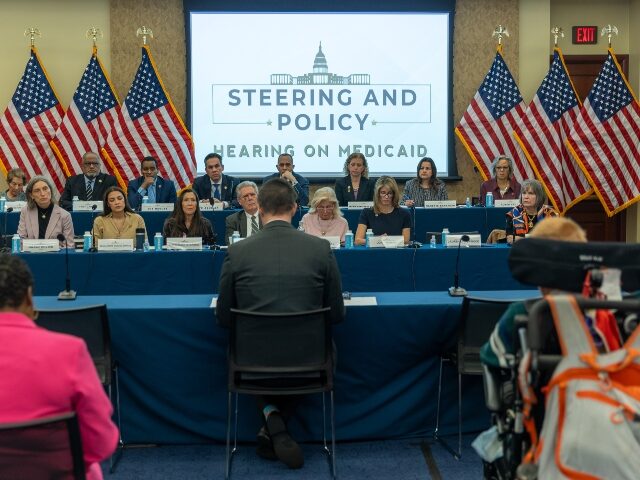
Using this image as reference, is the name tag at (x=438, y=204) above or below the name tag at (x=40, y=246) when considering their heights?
above

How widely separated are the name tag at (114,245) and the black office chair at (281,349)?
294 centimetres

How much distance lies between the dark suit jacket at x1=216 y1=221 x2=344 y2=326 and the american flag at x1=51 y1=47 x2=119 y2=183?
21.6ft

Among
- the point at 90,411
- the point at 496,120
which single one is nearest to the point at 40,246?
the point at 90,411

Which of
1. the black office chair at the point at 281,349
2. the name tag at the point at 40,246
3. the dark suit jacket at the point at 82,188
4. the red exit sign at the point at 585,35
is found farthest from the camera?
the red exit sign at the point at 585,35

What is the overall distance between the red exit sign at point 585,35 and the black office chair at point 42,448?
9.52 meters

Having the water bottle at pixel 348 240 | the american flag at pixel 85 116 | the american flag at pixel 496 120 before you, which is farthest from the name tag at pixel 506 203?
the american flag at pixel 85 116

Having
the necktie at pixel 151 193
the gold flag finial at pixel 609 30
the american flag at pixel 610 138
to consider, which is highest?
the gold flag finial at pixel 609 30

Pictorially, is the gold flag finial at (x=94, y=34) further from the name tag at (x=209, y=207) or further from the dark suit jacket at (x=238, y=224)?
→ the dark suit jacket at (x=238, y=224)

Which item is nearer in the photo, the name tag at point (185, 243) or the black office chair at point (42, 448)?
the black office chair at point (42, 448)

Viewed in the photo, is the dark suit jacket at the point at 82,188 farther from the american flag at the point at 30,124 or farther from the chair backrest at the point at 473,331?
the chair backrest at the point at 473,331

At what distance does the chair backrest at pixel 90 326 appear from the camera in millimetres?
3354

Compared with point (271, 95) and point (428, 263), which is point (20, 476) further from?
point (271, 95)

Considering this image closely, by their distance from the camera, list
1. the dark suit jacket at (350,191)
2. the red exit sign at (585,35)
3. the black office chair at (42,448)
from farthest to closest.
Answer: the red exit sign at (585,35), the dark suit jacket at (350,191), the black office chair at (42,448)

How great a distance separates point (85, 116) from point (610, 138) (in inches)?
242
